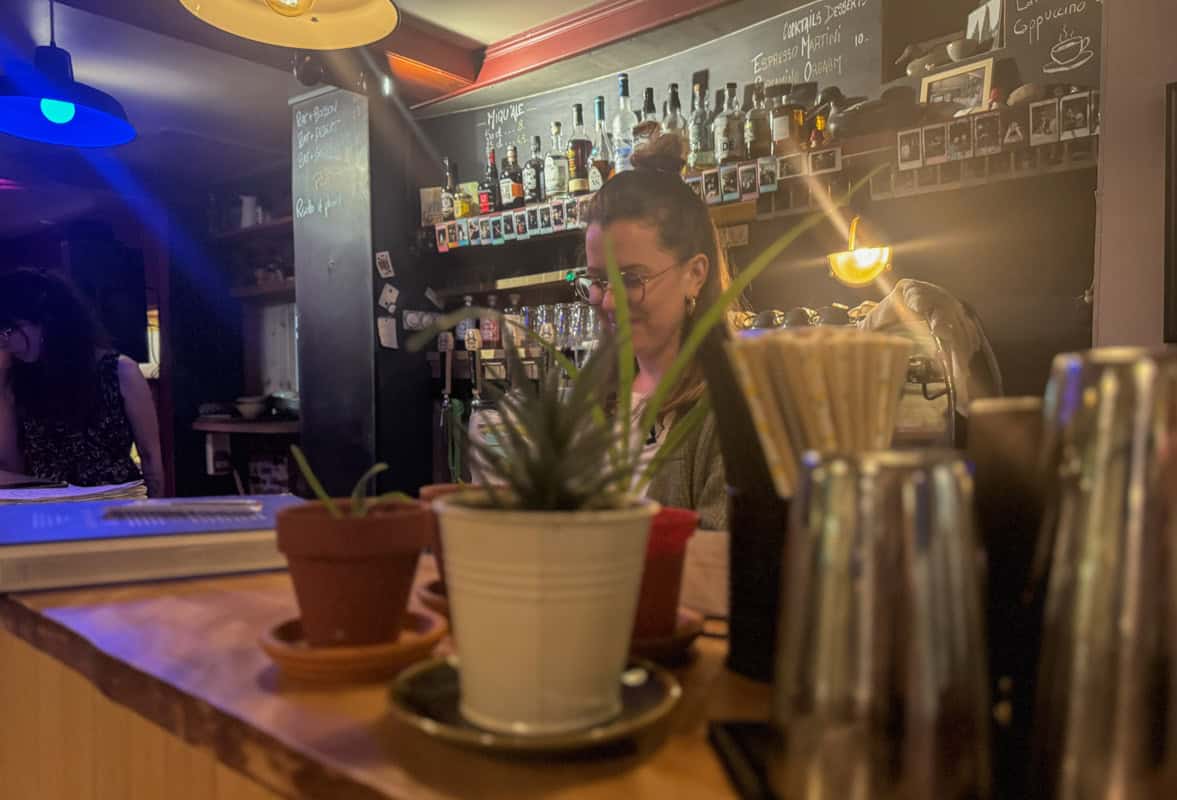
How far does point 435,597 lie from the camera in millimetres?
795

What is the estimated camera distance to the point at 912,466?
14.7 inches

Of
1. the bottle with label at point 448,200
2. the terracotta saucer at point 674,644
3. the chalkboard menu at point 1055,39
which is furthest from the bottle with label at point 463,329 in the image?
the terracotta saucer at point 674,644

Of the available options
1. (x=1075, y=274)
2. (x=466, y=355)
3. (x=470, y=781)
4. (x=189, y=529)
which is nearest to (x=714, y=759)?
(x=470, y=781)

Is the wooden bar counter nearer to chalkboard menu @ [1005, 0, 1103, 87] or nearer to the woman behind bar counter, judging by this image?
the woman behind bar counter

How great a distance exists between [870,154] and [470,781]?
7.65ft

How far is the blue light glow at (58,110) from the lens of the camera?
3.15 meters

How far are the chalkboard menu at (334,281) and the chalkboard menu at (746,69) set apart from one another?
1.96 ft

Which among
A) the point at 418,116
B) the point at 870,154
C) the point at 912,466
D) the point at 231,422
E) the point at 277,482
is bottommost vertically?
the point at 277,482

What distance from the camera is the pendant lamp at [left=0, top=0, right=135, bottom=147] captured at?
315cm

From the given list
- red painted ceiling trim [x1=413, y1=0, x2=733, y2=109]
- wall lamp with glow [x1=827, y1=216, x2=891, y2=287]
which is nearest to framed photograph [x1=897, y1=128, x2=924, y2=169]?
wall lamp with glow [x1=827, y1=216, x2=891, y2=287]

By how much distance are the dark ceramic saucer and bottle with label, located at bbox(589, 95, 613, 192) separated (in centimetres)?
271

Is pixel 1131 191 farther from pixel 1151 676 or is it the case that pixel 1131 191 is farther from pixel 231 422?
pixel 231 422

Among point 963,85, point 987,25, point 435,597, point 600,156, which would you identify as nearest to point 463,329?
point 600,156

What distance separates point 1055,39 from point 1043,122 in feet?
1.56
